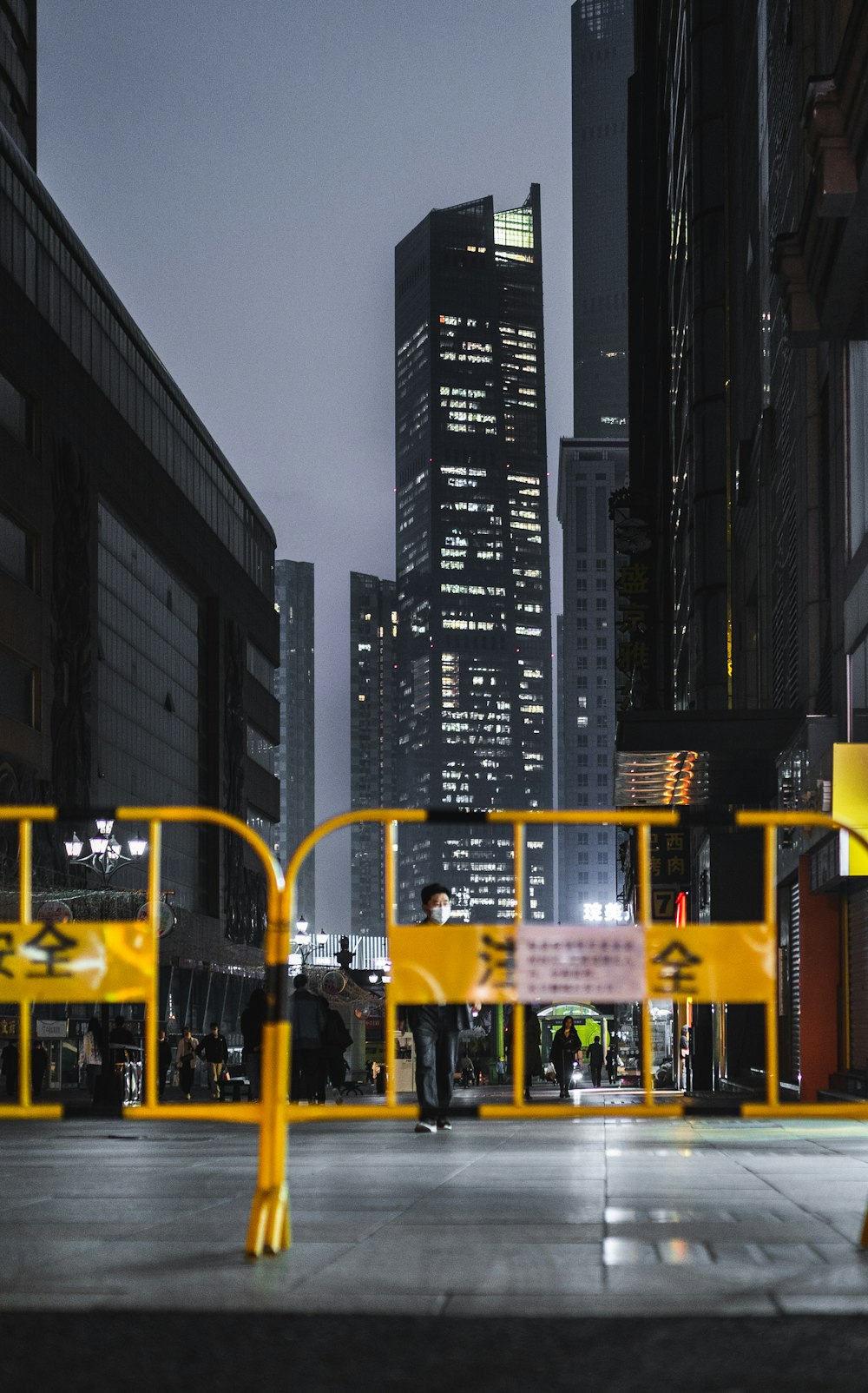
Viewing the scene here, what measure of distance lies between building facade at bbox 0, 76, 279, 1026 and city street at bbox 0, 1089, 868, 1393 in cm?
5073

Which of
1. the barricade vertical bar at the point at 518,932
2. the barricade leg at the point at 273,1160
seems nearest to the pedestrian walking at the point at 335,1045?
the barricade vertical bar at the point at 518,932

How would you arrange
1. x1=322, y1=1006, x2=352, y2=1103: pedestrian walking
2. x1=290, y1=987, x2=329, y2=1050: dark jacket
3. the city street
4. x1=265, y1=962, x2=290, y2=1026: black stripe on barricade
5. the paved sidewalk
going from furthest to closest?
x1=322, y1=1006, x2=352, y2=1103: pedestrian walking, x1=290, y1=987, x2=329, y2=1050: dark jacket, x1=265, y1=962, x2=290, y2=1026: black stripe on barricade, the paved sidewalk, the city street

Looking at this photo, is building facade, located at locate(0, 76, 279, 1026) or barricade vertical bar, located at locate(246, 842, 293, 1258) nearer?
barricade vertical bar, located at locate(246, 842, 293, 1258)

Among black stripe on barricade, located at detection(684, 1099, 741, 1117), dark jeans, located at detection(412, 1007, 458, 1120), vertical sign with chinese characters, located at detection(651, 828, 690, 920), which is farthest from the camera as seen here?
vertical sign with chinese characters, located at detection(651, 828, 690, 920)

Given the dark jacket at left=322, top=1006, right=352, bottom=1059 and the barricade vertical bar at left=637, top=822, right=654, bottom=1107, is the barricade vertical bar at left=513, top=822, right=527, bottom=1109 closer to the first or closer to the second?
the barricade vertical bar at left=637, top=822, right=654, bottom=1107

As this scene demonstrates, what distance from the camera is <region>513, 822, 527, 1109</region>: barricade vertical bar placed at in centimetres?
876

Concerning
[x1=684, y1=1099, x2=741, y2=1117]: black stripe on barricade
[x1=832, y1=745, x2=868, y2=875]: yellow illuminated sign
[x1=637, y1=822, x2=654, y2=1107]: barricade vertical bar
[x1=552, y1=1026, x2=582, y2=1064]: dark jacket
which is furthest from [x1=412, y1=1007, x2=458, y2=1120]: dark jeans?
[x1=552, y1=1026, x2=582, y2=1064]: dark jacket

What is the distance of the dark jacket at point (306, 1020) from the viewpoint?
21031mm

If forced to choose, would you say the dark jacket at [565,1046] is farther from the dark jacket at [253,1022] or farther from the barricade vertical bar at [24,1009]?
the barricade vertical bar at [24,1009]

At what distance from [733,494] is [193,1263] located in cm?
3837

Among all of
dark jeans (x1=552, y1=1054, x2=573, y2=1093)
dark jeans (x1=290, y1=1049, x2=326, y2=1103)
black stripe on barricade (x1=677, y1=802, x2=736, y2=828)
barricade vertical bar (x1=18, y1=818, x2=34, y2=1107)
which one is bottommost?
dark jeans (x1=552, y1=1054, x2=573, y2=1093)

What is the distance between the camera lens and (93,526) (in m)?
74.1

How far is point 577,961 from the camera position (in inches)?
334

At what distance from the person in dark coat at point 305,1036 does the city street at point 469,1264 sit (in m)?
8.39
